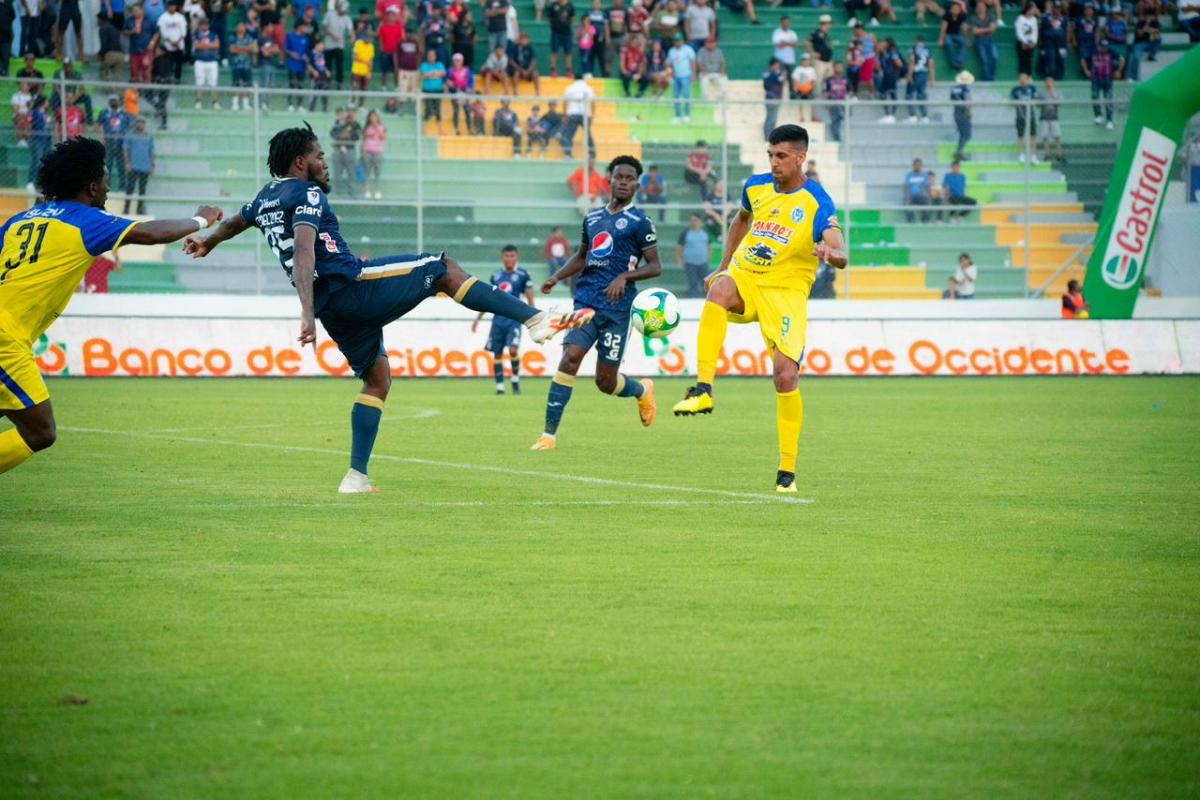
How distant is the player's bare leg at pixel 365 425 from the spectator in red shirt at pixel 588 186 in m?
20.6

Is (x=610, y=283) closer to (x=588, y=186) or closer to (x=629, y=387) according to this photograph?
(x=629, y=387)

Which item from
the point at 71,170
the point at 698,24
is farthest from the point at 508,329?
the point at 71,170

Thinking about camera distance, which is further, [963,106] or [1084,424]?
[963,106]

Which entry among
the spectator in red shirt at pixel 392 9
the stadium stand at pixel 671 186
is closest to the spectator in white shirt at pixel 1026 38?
the stadium stand at pixel 671 186

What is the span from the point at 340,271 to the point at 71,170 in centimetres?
188

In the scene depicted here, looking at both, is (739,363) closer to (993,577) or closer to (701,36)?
(701,36)

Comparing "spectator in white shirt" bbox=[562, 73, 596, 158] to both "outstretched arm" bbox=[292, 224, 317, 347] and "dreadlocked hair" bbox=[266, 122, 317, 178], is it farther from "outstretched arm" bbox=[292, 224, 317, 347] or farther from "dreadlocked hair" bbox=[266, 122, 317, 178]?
"outstretched arm" bbox=[292, 224, 317, 347]

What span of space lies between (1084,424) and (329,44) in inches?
813

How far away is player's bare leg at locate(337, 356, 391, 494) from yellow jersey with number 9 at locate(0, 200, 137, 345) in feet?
7.38

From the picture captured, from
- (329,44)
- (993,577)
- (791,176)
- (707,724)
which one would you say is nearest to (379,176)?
(329,44)

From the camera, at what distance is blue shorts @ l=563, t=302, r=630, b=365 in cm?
1468

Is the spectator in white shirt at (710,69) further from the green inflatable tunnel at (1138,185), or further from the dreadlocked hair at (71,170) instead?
the dreadlocked hair at (71,170)

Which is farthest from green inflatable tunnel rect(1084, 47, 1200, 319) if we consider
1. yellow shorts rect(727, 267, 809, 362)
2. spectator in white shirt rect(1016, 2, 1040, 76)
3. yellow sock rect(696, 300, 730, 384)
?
yellow sock rect(696, 300, 730, 384)

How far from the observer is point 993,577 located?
24.9 feet
